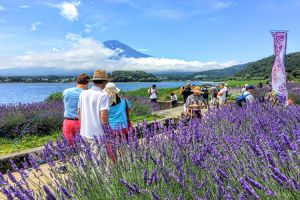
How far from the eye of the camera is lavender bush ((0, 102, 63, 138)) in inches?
379

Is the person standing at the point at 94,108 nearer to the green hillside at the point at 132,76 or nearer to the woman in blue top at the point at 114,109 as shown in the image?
the woman in blue top at the point at 114,109

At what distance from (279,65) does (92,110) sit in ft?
20.6

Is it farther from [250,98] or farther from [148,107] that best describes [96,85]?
[148,107]

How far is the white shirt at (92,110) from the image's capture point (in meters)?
4.55

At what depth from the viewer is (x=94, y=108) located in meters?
4.62

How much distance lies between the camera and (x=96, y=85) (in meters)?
4.69

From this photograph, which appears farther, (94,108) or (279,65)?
(279,65)

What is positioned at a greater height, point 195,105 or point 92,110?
point 92,110

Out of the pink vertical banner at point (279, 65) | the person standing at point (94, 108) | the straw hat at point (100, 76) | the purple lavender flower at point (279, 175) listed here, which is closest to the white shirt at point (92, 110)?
the person standing at point (94, 108)

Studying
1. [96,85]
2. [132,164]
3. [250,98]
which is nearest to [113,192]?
[132,164]

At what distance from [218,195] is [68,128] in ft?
12.1

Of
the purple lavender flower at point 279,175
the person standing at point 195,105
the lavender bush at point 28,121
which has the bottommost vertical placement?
the lavender bush at point 28,121

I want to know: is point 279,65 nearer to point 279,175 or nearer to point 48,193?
point 279,175

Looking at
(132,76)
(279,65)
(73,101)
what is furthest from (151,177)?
(132,76)
